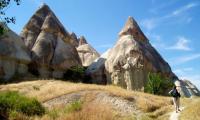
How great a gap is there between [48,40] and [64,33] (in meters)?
4.12

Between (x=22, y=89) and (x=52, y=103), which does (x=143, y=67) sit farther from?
(x=52, y=103)

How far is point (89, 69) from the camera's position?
54781 mm

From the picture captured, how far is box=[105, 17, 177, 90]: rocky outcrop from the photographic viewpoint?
4884 centimetres

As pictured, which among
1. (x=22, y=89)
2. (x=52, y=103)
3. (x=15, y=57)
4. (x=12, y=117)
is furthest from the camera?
(x=15, y=57)

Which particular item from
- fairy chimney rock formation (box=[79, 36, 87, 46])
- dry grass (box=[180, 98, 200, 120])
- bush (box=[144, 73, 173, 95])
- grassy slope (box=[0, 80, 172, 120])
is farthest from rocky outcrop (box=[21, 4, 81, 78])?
dry grass (box=[180, 98, 200, 120])

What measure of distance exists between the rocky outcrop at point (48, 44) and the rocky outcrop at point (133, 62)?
5456mm

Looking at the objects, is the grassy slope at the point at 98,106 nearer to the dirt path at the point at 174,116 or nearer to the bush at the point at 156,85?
the dirt path at the point at 174,116

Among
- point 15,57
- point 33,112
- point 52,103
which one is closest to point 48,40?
point 15,57

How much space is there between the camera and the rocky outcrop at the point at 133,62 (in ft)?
160

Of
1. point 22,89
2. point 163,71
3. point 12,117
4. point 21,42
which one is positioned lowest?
point 12,117

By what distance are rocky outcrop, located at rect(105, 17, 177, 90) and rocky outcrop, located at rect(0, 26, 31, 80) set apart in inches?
445

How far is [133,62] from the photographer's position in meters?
49.6

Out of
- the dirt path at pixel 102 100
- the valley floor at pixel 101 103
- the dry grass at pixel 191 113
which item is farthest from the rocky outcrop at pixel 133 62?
the dry grass at pixel 191 113

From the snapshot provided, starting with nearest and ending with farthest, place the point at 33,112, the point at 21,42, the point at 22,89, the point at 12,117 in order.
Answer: the point at 12,117 < the point at 33,112 < the point at 22,89 < the point at 21,42
